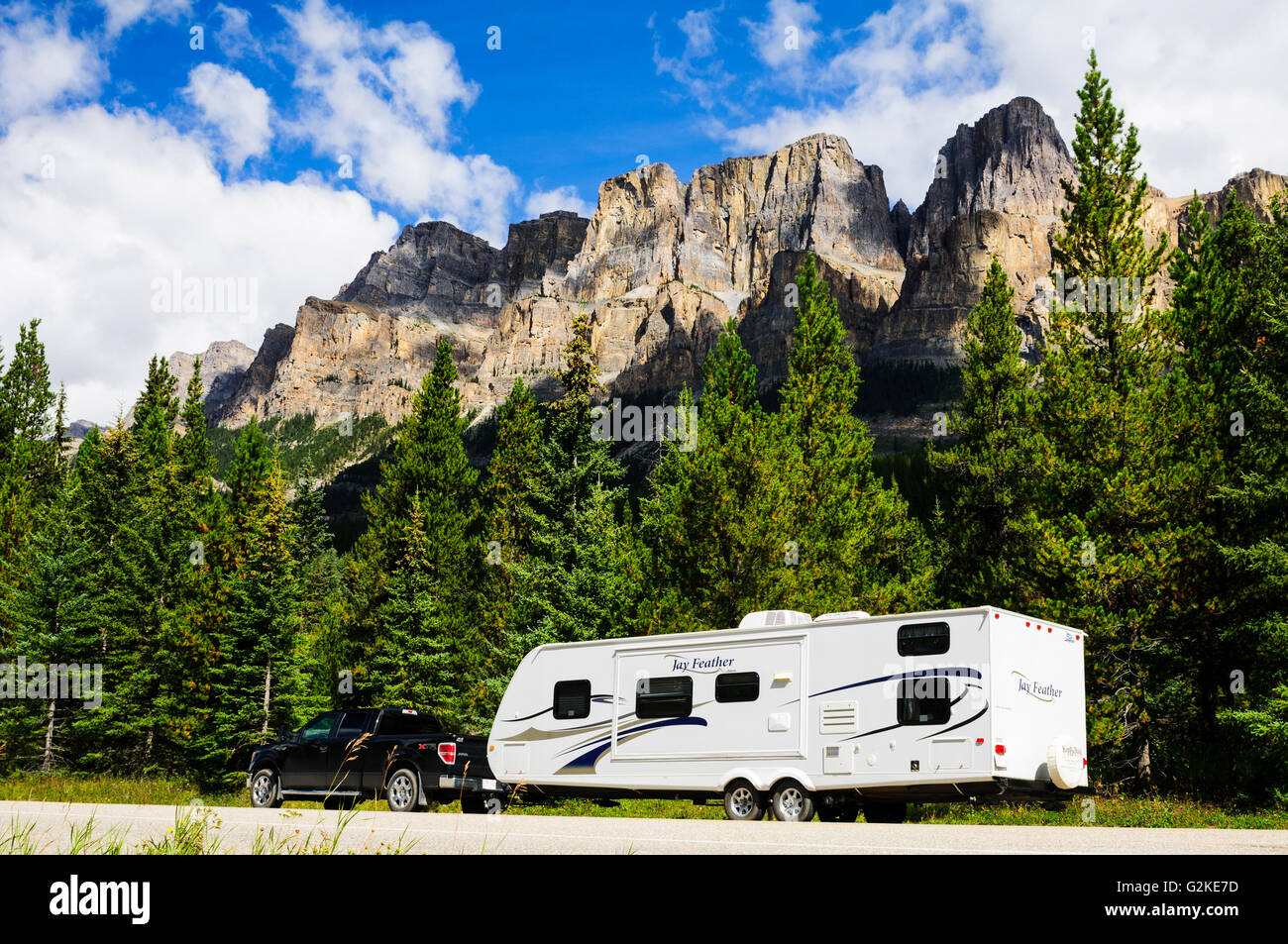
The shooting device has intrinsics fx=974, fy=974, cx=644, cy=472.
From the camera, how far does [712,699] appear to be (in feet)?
53.6

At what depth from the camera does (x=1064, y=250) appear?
1068 inches

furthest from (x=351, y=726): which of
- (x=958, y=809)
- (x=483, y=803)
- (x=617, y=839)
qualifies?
(x=958, y=809)

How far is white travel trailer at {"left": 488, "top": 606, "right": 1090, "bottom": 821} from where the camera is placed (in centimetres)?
1414

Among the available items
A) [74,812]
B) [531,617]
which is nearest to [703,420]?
[531,617]

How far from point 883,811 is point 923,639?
18.6 feet

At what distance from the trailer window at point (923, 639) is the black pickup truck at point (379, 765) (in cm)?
766

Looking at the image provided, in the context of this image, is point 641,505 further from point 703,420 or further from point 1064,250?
point 1064,250

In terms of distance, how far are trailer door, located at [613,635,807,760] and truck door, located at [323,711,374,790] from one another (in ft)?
15.3

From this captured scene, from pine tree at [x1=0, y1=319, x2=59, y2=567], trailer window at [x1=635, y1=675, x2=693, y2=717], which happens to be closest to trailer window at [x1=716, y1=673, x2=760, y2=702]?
trailer window at [x1=635, y1=675, x2=693, y2=717]

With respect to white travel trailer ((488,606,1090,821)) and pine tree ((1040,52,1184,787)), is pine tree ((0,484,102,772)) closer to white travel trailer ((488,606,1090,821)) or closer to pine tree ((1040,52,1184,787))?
→ white travel trailer ((488,606,1090,821))

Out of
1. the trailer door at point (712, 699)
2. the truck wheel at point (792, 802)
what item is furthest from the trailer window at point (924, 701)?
the truck wheel at point (792, 802)

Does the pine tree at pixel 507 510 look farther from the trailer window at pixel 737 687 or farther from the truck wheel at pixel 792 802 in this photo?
the truck wheel at pixel 792 802

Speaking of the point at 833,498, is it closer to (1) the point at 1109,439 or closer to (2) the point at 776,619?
(1) the point at 1109,439
